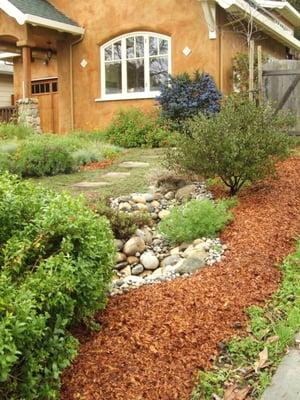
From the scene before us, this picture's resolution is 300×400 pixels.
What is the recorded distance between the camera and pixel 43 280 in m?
2.84

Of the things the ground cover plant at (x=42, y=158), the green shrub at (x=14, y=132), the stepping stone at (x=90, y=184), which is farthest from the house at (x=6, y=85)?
the stepping stone at (x=90, y=184)

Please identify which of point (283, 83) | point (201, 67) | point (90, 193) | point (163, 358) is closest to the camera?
point (163, 358)

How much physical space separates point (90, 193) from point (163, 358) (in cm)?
406

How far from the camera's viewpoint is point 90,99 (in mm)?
15930

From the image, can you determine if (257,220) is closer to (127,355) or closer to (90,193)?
(90,193)

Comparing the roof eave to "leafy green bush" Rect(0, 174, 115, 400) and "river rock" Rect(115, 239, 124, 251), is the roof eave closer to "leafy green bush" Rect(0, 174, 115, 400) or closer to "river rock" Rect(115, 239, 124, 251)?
"river rock" Rect(115, 239, 124, 251)

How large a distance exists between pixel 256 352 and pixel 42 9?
561 inches

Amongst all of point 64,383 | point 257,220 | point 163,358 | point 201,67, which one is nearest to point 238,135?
point 257,220

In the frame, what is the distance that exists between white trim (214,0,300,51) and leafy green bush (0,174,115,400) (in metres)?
10.5

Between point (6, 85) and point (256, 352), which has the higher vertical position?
point (6, 85)

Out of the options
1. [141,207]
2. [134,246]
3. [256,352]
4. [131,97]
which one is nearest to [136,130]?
[131,97]

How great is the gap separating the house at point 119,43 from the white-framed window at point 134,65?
0.03 metres

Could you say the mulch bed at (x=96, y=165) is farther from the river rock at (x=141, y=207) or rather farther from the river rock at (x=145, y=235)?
the river rock at (x=145, y=235)

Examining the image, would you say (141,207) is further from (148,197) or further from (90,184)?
(90,184)
